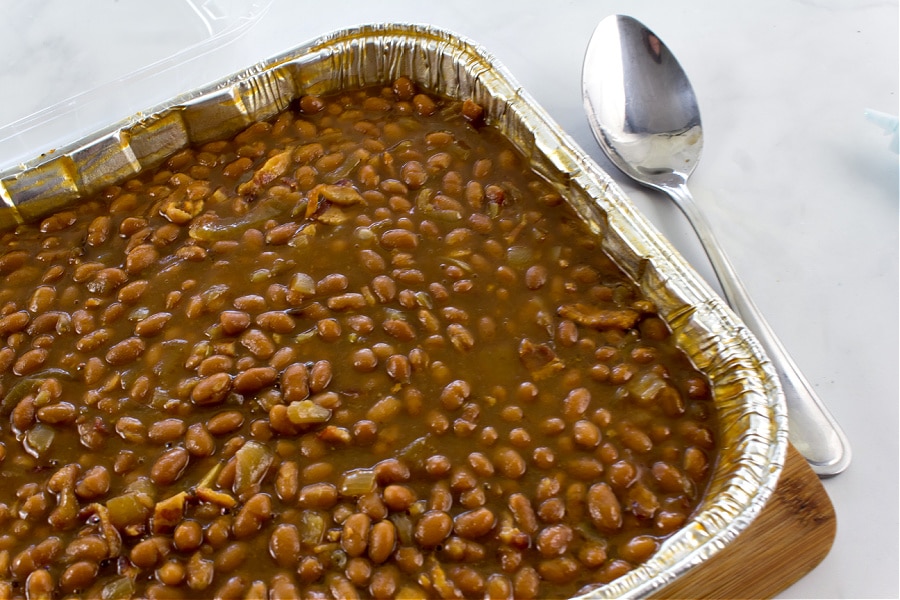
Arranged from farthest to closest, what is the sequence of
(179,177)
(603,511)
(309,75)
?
1. (309,75)
2. (179,177)
3. (603,511)

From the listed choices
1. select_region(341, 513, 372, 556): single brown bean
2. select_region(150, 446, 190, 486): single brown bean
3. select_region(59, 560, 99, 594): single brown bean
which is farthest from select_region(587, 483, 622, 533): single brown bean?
select_region(59, 560, 99, 594): single brown bean

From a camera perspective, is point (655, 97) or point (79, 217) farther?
point (655, 97)

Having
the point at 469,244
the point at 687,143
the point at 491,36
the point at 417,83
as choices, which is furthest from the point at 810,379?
the point at 491,36

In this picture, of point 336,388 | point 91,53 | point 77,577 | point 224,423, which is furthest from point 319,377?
point 91,53

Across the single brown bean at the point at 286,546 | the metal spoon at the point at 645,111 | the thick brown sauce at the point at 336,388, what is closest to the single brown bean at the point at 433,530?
the thick brown sauce at the point at 336,388

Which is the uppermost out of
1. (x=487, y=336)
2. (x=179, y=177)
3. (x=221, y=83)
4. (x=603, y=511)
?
(x=221, y=83)

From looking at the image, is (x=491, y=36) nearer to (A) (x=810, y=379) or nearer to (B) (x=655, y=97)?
(B) (x=655, y=97)

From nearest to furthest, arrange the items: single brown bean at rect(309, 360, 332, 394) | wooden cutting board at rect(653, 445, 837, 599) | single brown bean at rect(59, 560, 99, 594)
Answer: single brown bean at rect(59, 560, 99, 594) → wooden cutting board at rect(653, 445, 837, 599) → single brown bean at rect(309, 360, 332, 394)

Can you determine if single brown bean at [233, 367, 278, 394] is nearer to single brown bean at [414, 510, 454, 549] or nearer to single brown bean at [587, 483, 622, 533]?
single brown bean at [414, 510, 454, 549]

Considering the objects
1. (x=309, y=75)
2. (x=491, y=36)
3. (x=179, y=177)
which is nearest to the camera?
(x=179, y=177)
